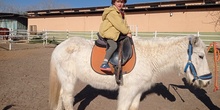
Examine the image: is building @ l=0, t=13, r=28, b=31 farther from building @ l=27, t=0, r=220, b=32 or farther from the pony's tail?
the pony's tail

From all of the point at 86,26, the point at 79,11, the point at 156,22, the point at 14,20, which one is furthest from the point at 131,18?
the point at 14,20

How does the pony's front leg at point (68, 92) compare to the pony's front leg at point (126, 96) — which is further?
the pony's front leg at point (68, 92)

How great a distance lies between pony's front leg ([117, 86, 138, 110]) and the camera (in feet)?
10.6

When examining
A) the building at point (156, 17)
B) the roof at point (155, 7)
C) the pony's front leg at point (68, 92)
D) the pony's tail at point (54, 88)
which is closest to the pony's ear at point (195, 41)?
the pony's front leg at point (68, 92)

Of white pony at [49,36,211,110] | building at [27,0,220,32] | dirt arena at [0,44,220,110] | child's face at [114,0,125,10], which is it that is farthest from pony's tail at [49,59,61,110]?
building at [27,0,220,32]

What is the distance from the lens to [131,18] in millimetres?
22047

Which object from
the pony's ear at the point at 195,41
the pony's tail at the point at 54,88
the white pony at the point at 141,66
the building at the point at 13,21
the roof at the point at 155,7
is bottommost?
the pony's tail at the point at 54,88

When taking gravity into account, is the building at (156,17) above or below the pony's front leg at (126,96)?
above

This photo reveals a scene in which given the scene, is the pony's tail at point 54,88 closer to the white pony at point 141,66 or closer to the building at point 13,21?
the white pony at point 141,66

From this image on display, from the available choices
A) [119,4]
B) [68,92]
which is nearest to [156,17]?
[119,4]

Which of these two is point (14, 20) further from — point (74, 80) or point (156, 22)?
point (74, 80)

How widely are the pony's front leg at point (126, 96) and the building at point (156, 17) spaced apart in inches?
679

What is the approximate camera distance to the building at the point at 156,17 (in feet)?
59.8

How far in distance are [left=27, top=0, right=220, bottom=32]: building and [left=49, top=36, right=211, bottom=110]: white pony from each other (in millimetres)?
16765
